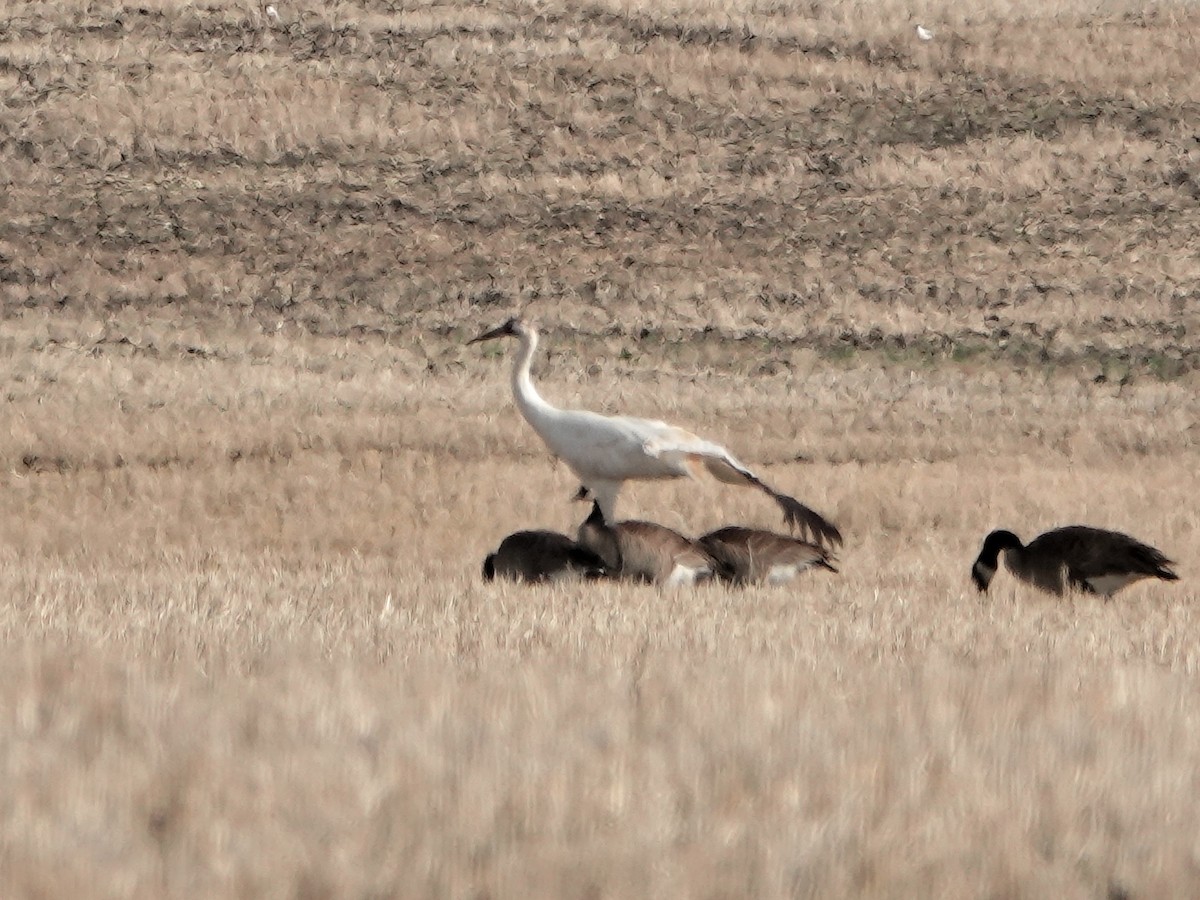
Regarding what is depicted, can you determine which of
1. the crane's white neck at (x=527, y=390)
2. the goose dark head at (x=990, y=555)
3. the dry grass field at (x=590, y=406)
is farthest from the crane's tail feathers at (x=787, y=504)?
the crane's white neck at (x=527, y=390)

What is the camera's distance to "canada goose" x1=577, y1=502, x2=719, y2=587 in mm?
11188

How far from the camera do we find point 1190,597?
11.0 meters

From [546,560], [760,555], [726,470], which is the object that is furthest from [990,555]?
[546,560]

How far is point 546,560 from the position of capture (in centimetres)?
1112

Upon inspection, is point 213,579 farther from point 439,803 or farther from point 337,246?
point 337,246

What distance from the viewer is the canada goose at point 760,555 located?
11.3 metres

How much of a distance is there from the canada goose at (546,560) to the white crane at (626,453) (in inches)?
22.8

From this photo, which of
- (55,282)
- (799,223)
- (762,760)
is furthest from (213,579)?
(799,223)

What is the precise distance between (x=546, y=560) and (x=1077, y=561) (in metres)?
3.04

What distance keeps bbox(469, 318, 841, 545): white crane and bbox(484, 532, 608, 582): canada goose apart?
1.90ft

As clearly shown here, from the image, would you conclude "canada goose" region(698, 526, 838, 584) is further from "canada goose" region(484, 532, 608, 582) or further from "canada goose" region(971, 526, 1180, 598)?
"canada goose" region(971, 526, 1180, 598)

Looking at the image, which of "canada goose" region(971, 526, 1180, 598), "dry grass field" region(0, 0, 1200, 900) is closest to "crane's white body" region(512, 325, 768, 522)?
"dry grass field" region(0, 0, 1200, 900)

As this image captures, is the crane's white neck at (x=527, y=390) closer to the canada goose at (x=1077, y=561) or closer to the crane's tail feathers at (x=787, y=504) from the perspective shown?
the crane's tail feathers at (x=787, y=504)

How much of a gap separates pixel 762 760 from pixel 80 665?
2202 mm
